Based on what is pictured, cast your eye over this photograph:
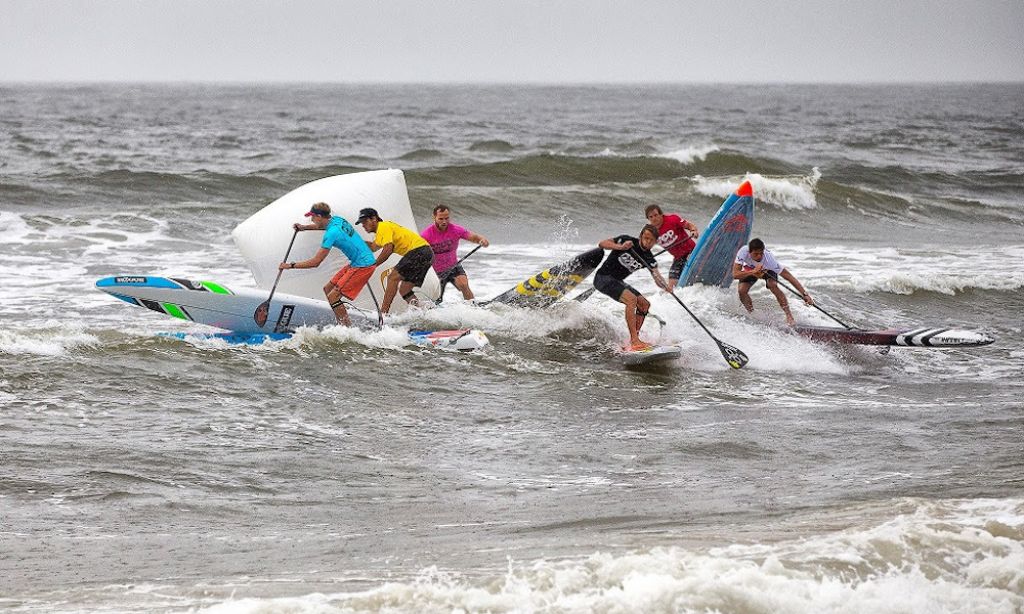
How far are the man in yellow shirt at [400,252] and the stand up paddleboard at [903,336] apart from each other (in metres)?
3.69

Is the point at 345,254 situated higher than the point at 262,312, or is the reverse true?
the point at 345,254

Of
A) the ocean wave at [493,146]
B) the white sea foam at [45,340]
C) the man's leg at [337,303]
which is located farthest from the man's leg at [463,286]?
the ocean wave at [493,146]

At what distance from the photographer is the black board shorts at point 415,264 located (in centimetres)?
1212

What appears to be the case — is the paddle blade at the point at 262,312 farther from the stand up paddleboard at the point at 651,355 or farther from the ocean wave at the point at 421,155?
the ocean wave at the point at 421,155

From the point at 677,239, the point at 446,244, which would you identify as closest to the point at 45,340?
the point at 446,244

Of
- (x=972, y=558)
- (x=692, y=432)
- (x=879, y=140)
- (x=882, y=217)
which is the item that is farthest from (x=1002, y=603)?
(x=879, y=140)

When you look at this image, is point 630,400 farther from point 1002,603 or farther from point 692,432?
point 1002,603

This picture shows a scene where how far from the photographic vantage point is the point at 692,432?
904 centimetres

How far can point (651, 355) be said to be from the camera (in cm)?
1130

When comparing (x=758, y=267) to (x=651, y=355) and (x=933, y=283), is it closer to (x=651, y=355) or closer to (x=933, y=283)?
(x=651, y=355)

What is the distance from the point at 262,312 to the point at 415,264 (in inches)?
61.5

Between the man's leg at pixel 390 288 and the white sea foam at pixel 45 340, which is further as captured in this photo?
the man's leg at pixel 390 288

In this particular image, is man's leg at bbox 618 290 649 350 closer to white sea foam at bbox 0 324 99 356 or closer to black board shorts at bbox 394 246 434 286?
black board shorts at bbox 394 246 434 286

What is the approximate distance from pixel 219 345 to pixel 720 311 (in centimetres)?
505
